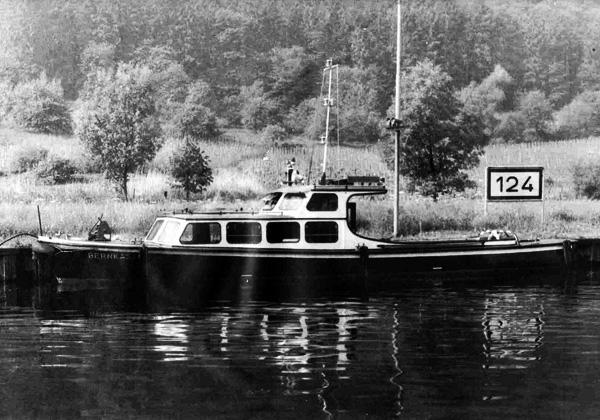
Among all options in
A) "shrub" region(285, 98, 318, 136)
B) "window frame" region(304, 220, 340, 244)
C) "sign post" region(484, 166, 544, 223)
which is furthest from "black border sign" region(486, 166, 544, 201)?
"shrub" region(285, 98, 318, 136)

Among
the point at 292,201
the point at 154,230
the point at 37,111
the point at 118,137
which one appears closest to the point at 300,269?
the point at 292,201

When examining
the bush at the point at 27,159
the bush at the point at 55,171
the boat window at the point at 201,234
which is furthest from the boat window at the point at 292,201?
the bush at the point at 27,159

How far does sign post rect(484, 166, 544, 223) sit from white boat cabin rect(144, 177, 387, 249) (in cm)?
668

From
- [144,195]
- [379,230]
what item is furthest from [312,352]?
[144,195]

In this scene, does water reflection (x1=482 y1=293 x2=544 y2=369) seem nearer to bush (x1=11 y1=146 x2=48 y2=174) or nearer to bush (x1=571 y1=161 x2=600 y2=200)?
bush (x1=571 y1=161 x2=600 y2=200)

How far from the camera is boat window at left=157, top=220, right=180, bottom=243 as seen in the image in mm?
21938

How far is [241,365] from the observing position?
13359 mm

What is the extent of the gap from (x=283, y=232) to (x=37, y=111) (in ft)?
105

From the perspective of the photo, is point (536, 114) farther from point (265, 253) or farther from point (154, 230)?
point (154, 230)

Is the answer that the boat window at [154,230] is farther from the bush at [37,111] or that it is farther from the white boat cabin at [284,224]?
the bush at [37,111]

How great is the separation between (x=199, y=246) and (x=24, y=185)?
617 inches

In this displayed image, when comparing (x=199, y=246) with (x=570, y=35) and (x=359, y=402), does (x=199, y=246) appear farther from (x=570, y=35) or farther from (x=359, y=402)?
(x=570, y=35)

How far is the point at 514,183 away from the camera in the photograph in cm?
2883

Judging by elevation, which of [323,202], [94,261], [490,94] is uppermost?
[490,94]
